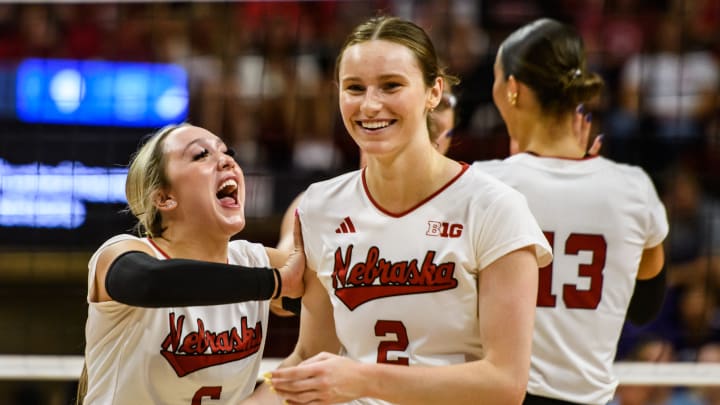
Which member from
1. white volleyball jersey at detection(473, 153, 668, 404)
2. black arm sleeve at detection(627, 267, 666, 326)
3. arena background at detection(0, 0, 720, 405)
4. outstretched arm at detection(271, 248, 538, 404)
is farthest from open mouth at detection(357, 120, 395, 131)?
arena background at detection(0, 0, 720, 405)

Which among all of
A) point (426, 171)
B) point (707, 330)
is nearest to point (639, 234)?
point (426, 171)

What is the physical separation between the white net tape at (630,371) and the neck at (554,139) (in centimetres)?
138

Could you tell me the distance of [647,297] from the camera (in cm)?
287

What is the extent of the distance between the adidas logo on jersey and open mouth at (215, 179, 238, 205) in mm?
314

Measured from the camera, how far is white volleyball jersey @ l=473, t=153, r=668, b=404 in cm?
255

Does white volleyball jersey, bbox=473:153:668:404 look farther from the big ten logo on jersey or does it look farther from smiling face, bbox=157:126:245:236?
smiling face, bbox=157:126:245:236

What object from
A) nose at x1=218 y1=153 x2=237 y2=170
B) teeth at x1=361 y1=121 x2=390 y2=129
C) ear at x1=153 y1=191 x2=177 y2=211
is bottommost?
ear at x1=153 y1=191 x2=177 y2=211

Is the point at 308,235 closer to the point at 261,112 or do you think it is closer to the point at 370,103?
the point at 370,103

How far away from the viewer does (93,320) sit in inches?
93.3

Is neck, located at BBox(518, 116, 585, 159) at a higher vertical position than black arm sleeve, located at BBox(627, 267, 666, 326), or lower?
higher

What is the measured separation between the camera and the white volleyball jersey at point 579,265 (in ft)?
8.38

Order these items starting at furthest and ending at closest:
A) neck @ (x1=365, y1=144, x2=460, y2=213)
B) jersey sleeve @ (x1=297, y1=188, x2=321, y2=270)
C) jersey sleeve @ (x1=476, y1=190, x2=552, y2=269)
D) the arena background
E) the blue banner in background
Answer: the blue banner in background → the arena background → jersey sleeve @ (x1=297, y1=188, x2=321, y2=270) → neck @ (x1=365, y1=144, x2=460, y2=213) → jersey sleeve @ (x1=476, y1=190, x2=552, y2=269)

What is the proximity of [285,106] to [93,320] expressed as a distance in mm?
3472

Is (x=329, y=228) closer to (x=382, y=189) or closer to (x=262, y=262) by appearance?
(x=382, y=189)
